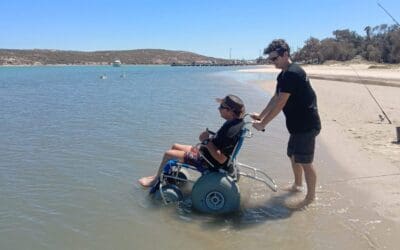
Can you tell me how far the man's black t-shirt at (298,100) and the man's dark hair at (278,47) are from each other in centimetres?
19

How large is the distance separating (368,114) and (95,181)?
10082 millimetres

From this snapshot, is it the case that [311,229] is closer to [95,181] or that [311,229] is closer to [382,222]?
[382,222]

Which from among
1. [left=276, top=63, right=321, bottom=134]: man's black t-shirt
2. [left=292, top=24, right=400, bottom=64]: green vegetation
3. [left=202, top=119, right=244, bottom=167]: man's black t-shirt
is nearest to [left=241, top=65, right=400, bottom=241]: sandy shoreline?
[left=276, top=63, right=321, bottom=134]: man's black t-shirt

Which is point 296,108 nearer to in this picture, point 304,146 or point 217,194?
point 304,146

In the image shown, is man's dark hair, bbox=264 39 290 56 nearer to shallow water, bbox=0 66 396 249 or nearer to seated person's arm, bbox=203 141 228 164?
seated person's arm, bbox=203 141 228 164

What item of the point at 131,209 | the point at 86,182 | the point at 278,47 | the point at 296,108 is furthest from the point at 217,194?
the point at 86,182

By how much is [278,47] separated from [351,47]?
96194 millimetres

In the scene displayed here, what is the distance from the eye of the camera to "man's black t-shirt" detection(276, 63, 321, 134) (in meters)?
5.46

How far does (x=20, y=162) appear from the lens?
27.6 feet

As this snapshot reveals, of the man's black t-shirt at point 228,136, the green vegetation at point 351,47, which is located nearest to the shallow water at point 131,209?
the man's black t-shirt at point 228,136

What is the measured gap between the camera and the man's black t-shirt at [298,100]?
5.46 metres

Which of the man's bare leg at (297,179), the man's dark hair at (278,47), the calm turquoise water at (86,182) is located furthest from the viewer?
the man's bare leg at (297,179)

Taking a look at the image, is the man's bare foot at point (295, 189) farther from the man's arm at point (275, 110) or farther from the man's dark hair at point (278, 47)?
the man's dark hair at point (278, 47)

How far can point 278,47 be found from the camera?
18.2ft
